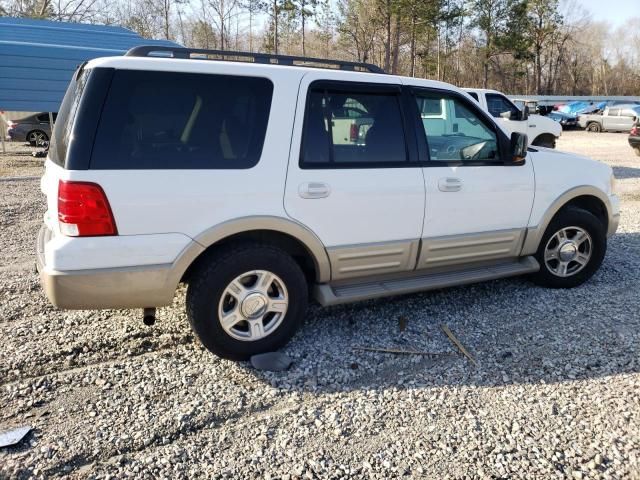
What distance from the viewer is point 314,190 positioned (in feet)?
11.4

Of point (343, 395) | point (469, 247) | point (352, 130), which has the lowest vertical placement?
point (343, 395)

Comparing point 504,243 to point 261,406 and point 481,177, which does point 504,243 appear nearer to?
point 481,177

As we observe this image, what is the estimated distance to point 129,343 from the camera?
373 cm

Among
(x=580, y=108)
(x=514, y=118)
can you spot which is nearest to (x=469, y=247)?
(x=514, y=118)

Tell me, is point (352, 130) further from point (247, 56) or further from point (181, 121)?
point (181, 121)

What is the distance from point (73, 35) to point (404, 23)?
2516 centimetres

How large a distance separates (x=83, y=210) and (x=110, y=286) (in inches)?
19.0

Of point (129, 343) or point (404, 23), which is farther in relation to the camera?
point (404, 23)

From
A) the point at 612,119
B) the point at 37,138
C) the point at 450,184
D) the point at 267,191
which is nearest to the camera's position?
the point at 267,191

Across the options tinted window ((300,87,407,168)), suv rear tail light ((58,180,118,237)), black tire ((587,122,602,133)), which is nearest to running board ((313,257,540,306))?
tinted window ((300,87,407,168))

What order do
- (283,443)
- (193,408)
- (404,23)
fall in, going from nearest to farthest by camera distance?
(283,443) → (193,408) → (404,23)

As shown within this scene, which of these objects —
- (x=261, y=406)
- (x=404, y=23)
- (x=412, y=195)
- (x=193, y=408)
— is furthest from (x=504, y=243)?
(x=404, y=23)

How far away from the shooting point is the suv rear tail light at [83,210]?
2891 millimetres

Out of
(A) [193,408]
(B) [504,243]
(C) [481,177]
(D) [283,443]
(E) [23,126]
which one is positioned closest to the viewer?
(D) [283,443]
